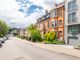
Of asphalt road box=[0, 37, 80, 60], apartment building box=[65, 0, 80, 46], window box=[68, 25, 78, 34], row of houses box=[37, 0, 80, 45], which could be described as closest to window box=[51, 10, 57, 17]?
row of houses box=[37, 0, 80, 45]

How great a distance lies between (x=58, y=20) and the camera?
52562 millimetres

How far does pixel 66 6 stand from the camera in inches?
1829

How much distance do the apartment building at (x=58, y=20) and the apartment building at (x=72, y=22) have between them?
3.09 m

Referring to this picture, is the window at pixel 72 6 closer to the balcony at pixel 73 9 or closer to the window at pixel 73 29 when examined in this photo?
the balcony at pixel 73 9

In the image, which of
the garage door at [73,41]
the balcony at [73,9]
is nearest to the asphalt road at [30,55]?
the garage door at [73,41]

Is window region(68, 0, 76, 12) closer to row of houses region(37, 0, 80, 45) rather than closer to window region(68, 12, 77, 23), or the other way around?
row of houses region(37, 0, 80, 45)

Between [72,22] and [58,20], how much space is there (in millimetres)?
9969

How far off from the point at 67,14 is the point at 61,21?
5.10 m

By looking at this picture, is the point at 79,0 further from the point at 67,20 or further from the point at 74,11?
the point at 67,20

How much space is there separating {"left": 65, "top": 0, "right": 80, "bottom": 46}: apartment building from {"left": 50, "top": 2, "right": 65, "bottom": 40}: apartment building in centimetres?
309

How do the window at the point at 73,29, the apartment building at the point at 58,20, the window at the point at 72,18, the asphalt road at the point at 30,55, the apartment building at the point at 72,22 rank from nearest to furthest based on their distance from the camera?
the asphalt road at the point at 30,55 → the apartment building at the point at 72,22 → the window at the point at 73,29 → the window at the point at 72,18 → the apartment building at the point at 58,20

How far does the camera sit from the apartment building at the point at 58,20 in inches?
1953

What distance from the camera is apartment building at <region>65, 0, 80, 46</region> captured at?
41.2 meters

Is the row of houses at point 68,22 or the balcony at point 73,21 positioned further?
the row of houses at point 68,22
